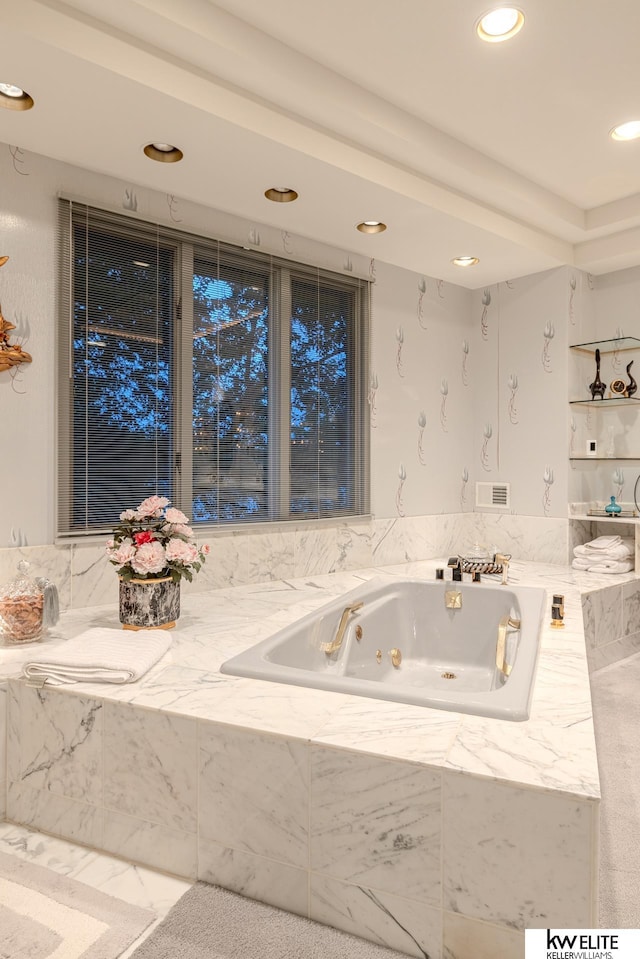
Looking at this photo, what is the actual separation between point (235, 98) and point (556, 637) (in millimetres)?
2185

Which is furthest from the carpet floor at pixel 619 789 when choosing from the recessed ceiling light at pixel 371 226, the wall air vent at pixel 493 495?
the recessed ceiling light at pixel 371 226

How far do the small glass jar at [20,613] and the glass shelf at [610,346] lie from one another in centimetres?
319

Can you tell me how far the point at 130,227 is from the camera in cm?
260

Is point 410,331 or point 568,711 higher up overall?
point 410,331

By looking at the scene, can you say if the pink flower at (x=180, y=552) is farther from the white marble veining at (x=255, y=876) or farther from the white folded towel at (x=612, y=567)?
the white folded towel at (x=612, y=567)

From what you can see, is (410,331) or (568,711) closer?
(568,711)

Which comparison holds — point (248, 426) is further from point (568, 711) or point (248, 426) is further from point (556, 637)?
point (568, 711)

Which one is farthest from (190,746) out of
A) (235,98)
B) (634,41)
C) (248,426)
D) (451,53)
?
(634,41)

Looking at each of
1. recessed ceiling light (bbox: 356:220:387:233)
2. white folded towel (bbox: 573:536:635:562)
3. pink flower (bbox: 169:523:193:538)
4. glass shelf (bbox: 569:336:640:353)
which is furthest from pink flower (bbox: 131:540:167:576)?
glass shelf (bbox: 569:336:640:353)

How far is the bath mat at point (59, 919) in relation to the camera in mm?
1266

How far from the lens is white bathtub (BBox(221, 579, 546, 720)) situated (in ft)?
6.92

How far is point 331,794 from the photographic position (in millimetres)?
1314

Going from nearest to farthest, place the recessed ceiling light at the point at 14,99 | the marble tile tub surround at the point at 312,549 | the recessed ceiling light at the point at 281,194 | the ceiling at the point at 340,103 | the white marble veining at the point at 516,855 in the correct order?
1. the white marble veining at the point at 516,855
2. the ceiling at the point at 340,103
3. the recessed ceiling light at the point at 14,99
4. the marble tile tub surround at the point at 312,549
5. the recessed ceiling light at the point at 281,194

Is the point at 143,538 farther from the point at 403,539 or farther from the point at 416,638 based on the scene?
the point at 403,539
